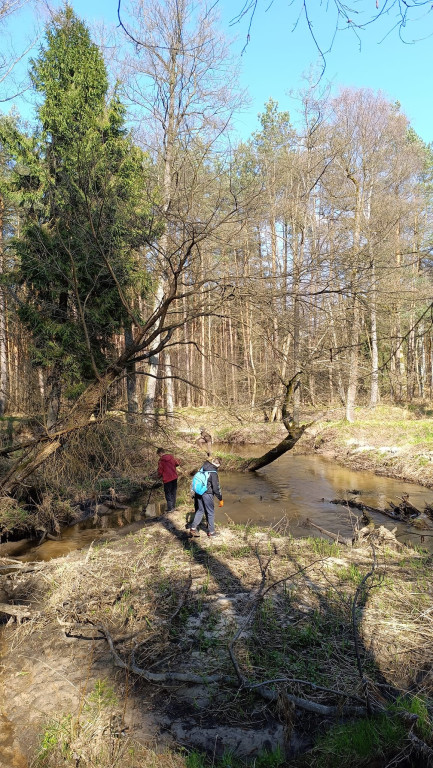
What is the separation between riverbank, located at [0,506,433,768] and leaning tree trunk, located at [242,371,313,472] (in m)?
5.41

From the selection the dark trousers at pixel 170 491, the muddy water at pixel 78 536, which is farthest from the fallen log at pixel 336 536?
the muddy water at pixel 78 536

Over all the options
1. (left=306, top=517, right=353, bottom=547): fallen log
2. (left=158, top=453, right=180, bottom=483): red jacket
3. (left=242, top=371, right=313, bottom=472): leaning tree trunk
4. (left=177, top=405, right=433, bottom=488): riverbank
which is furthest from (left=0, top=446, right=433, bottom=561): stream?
(left=158, top=453, right=180, bottom=483): red jacket

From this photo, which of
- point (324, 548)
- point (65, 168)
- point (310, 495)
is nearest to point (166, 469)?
point (324, 548)

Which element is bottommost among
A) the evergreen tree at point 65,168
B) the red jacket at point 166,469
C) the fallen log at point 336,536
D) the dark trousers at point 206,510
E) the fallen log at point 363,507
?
the fallen log at point 363,507

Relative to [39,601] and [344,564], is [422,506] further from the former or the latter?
[39,601]

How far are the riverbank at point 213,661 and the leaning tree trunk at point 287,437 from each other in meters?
5.41

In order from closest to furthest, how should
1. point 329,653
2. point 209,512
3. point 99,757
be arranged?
1. point 99,757
2. point 329,653
3. point 209,512

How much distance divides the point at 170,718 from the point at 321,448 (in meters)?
16.8

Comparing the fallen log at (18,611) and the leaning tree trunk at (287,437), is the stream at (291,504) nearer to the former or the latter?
the leaning tree trunk at (287,437)

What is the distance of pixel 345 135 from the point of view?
69.9 ft

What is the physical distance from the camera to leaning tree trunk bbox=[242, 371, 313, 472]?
1209 cm

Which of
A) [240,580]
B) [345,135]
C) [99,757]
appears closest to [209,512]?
[240,580]

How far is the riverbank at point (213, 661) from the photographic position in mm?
3549

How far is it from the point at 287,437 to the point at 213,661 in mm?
10142
